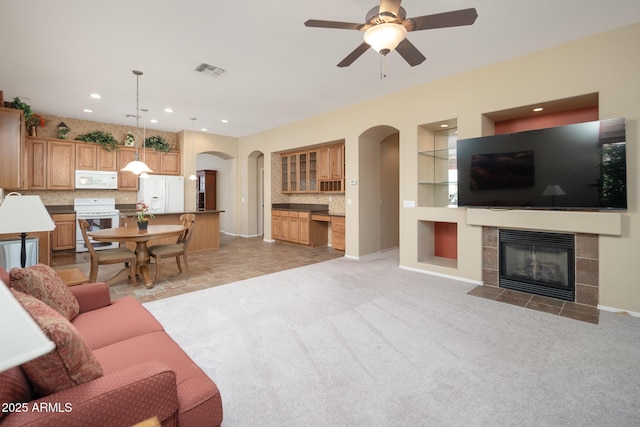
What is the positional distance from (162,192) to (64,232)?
2116 mm

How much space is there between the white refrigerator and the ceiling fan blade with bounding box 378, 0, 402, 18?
6993mm

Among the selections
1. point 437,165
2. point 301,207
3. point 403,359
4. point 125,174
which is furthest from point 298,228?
point 403,359

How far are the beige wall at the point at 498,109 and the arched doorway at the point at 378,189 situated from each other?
8cm

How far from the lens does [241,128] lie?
7.75m

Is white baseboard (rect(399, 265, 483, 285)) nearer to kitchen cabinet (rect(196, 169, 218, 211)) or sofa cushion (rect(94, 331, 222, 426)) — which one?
sofa cushion (rect(94, 331, 222, 426))

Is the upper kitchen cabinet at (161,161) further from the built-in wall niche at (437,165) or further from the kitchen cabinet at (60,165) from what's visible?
the built-in wall niche at (437,165)

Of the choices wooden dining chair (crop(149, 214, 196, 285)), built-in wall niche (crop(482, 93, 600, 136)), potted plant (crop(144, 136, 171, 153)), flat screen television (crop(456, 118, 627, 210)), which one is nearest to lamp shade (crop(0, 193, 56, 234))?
wooden dining chair (crop(149, 214, 196, 285))

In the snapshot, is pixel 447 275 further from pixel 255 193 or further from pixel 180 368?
pixel 255 193

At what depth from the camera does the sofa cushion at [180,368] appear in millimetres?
1226

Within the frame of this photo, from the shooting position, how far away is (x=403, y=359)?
7.47ft

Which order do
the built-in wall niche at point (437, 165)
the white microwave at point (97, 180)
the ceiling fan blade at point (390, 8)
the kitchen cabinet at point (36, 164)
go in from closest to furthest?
the ceiling fan blade at point (390, 8)
the built-in wall niche at point (437, 165)
the kitchen cabinet at point (36, 164)
the white microwave at point (97, 180)

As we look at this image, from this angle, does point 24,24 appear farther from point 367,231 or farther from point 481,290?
point 481,290

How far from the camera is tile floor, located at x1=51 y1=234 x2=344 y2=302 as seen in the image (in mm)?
4012

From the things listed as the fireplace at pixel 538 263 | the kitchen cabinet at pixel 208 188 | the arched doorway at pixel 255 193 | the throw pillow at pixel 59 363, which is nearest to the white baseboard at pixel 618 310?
the fireplace at pixel 538 263
